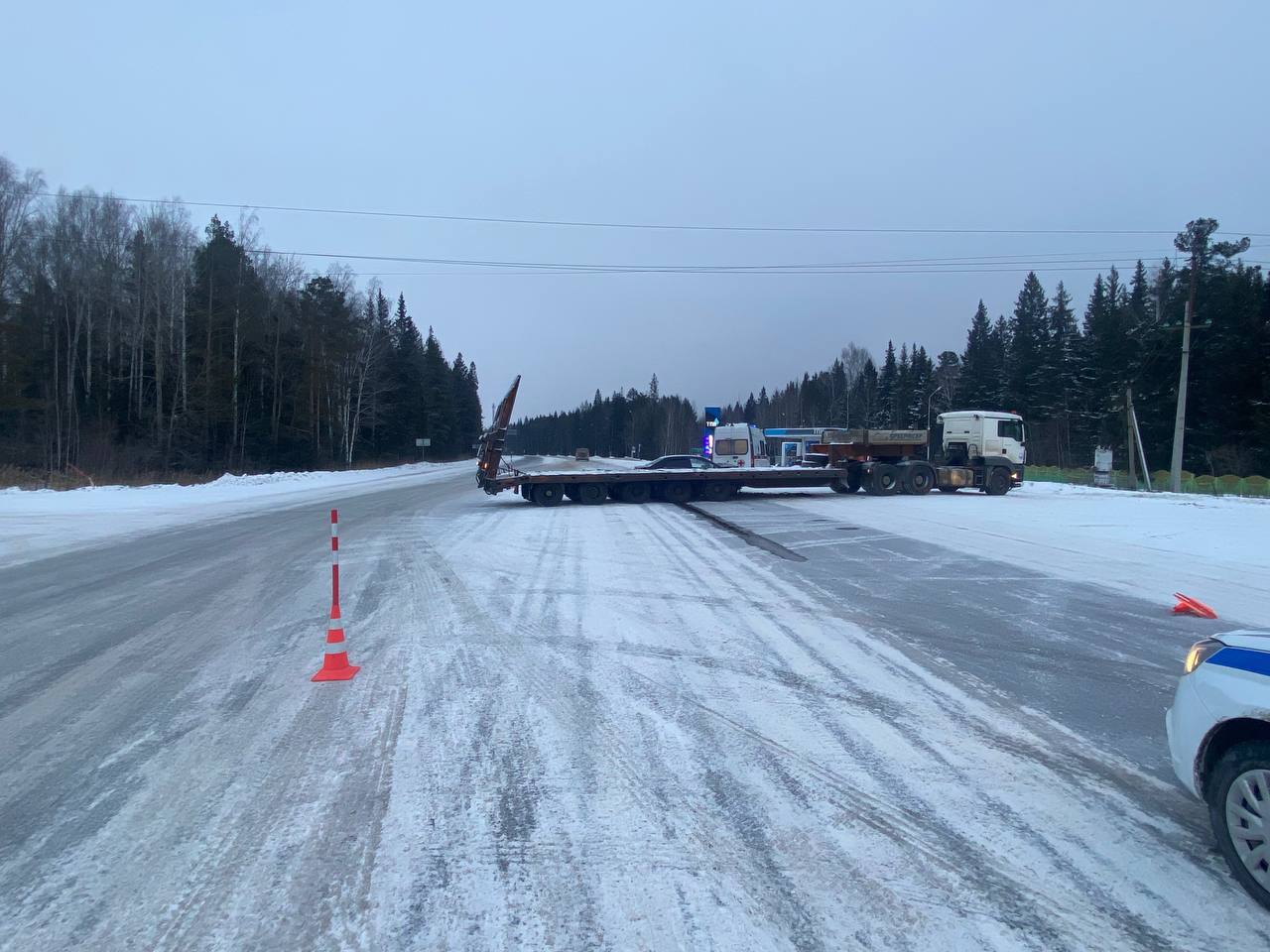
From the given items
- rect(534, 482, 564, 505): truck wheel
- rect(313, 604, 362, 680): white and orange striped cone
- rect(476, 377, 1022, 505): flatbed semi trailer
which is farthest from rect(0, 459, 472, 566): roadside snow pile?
rect(313, 604, 362, 680): white and orange striped cone

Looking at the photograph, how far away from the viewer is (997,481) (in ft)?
94.6

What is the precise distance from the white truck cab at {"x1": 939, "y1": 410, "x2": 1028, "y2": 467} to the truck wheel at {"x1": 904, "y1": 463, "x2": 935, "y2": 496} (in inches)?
73.1

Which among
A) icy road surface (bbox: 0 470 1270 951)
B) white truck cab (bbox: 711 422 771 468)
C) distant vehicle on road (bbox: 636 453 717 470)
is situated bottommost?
icy road surface (bbox: 0 470 1270 951)

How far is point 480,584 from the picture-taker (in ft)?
35.1

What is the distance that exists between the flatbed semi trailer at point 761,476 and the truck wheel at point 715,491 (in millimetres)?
32

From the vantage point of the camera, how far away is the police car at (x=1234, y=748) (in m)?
3.33

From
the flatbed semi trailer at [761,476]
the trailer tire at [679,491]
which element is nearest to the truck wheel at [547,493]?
the flatbed semi trailer at [761,476]

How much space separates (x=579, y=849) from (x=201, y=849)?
1.77 metres

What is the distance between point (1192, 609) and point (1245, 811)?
21.6 feet

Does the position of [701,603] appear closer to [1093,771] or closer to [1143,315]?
[1093,771]

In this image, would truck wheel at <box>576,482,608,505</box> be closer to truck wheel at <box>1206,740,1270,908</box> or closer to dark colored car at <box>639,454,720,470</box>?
dark colored car at <box>639,454,720,470</box>

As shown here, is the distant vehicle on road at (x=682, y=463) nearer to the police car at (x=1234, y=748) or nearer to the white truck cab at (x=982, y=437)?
the white truck cab at (x=982, y=437)

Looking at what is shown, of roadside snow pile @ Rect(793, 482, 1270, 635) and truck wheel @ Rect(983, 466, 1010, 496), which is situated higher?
truck wheel @ Rect(983, 466, 1010, 496)

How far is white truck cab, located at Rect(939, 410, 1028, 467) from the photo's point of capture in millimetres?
28828
